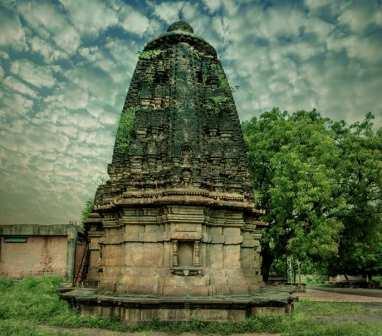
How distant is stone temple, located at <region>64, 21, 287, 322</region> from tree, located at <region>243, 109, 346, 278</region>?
5942 mm

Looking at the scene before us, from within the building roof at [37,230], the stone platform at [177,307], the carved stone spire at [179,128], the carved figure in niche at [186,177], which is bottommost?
the stone platform at [177,307]

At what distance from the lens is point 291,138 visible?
73.7 feet

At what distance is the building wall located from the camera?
58.7 feet

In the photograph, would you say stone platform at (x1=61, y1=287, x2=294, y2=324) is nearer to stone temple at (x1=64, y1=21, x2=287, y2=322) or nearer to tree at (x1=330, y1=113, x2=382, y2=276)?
stone temple at (x1=64, y1=21, x2=287, y2=322)

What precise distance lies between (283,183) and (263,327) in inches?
449

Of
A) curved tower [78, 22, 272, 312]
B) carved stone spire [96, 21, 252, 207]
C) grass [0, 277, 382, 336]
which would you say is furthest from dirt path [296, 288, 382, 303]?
carved stone spire [96, 21, 252, 207]

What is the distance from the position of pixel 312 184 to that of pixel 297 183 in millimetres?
843

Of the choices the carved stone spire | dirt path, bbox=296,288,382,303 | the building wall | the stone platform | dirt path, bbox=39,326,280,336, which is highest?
the carved stone spire

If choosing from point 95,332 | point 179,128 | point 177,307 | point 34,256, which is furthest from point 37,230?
point 177,307

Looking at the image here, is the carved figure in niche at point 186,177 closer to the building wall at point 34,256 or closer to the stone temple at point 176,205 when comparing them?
the stone temple at point 176,205

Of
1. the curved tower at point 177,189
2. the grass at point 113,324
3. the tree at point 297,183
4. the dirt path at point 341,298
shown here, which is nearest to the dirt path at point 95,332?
the grass at point 113,324

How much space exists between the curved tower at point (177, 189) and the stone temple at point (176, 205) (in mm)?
31

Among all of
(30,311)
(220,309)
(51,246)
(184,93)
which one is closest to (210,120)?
(184,93)

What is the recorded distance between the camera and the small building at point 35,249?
17.9 meters
